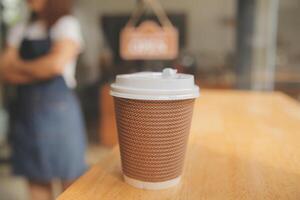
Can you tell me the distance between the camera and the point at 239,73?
2846 mm

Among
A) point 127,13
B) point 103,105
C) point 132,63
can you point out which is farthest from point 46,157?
point 127,13

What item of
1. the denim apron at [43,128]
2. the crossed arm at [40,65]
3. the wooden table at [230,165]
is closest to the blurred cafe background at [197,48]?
the denim apron at [43,128]

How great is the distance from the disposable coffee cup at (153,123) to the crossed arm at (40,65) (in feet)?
3.16

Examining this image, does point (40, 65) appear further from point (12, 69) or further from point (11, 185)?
point (11, 185)

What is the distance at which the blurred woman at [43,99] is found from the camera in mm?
1491

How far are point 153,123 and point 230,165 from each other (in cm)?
22

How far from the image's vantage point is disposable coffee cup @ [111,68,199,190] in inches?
19.9

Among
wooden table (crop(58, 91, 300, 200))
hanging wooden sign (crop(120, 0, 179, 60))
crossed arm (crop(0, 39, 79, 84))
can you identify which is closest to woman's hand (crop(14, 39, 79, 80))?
crossed arm (crop(0, 39, 79, 84))

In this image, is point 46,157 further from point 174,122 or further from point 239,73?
point 239,73

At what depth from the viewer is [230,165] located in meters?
0.65

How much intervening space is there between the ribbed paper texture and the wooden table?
1.3 inches

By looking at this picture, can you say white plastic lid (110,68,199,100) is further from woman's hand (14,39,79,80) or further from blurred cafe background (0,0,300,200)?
blurred cafe background (0,0,300,200)

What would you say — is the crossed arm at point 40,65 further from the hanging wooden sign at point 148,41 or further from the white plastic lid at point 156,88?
the white plastic lid at point 156,88

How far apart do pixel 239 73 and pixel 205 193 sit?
8.01ft
